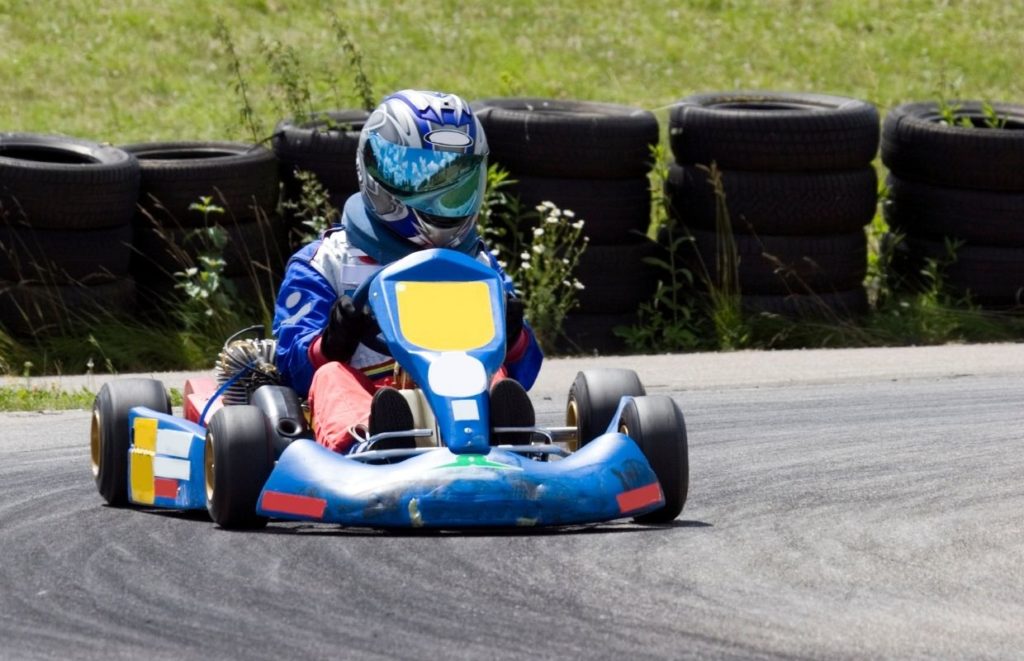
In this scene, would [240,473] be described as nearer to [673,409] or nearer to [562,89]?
[673,409]

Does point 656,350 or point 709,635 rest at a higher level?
point 709,635

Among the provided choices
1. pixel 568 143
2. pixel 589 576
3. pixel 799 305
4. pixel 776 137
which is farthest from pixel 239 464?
pixel 799 305

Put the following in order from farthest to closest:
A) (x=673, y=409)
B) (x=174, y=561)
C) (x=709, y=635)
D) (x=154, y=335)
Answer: (x=154, y=335) → (x=673, y=409) → (x=174, y=561) → (x=709, y=635)

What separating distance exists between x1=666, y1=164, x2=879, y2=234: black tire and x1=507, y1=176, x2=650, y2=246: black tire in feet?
0.87

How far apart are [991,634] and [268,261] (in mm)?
5659

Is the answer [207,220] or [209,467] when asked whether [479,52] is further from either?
[209,467]

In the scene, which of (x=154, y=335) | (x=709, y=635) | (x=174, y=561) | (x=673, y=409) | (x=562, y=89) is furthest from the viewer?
(x=562, y=89)

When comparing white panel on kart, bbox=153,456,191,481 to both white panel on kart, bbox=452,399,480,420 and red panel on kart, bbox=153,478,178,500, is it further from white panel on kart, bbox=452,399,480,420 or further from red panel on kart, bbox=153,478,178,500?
white panel on kart, bbox=452,399,480,420

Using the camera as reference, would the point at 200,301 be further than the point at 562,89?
No

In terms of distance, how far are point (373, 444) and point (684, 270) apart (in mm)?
4724

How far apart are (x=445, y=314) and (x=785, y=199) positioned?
14.5ft

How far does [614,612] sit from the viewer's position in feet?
14.4

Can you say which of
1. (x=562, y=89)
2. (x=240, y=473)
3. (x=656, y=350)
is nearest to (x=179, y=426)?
(x=240, y=473)

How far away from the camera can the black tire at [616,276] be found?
964 cm
